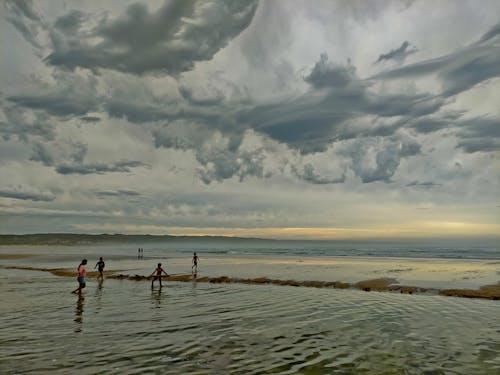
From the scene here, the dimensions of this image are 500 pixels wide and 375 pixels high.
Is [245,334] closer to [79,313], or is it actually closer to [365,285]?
[79,313]

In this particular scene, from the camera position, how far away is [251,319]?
928 inches

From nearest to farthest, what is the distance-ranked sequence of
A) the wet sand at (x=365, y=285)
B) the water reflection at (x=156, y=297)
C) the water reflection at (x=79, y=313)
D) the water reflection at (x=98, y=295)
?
the water reflection at (x=79, y=313)
the water reflection at (x=98, y=295)
the water reflection at (x=156, y=297)
the wet sand at (x=365, y=285)

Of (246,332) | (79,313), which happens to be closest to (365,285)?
(246,332)

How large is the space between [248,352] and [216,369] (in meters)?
2.59

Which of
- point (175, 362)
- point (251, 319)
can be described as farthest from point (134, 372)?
point (251, 319)

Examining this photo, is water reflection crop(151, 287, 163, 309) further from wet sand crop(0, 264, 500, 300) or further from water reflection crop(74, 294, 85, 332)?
wet sand crop(0, 264, 500, 300)

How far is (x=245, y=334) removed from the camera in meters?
19.7

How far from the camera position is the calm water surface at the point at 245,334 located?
14797mm

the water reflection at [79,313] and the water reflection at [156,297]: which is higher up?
the water reflection at [79,313]

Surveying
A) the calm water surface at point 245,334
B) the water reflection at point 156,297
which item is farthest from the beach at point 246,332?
the water reflection at point 156,297

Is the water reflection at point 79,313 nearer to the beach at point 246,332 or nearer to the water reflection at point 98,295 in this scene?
the beach at point 246,332

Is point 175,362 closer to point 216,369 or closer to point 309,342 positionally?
point 216,369

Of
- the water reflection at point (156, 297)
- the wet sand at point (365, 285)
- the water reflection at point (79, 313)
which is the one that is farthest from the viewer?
the wet sand at point (365, 285)

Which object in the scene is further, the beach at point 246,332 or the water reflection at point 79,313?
the water reflection at point 79,313
